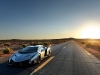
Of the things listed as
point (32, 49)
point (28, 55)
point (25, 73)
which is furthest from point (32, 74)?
point (32, 49)

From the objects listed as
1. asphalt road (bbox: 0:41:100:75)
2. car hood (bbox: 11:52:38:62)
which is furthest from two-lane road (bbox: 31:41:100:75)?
car hood (bbox: 11:52:38:62)

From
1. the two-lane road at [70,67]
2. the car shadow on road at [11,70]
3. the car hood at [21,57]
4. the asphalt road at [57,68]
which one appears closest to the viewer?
the car shadow on road at [11,70]

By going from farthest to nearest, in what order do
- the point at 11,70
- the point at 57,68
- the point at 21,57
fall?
the point at 21,57 → the point at 57,68 → the point at 11,70

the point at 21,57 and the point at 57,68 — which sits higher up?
the point at 21,57

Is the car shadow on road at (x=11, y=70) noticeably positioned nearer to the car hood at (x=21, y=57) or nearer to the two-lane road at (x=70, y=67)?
the car hood at (x=21, y=57)

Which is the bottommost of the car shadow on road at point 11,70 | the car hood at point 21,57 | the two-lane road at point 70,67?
the two-lane road at point 70,67

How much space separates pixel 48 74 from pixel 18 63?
2.67m

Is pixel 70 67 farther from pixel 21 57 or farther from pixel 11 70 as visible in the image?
pixel 11 70

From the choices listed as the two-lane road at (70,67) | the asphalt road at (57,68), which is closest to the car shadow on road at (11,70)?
the asphalt road at (57,68)

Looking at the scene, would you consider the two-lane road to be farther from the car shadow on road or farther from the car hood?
the car hood

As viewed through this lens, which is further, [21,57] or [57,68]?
[21,57]

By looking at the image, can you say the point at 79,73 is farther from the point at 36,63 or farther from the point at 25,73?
the point at 36,63

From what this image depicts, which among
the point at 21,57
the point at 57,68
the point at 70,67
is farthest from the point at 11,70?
the point at 70,67

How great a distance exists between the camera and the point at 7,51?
22.5m
